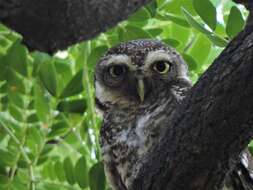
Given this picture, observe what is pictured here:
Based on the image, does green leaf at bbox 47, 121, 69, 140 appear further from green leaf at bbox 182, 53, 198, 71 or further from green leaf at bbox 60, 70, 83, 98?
green leaf at bbox 182, 53, 198, 71

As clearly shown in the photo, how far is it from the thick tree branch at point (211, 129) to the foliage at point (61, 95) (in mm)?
564

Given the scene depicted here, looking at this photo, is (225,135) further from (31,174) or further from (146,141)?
(31,174)

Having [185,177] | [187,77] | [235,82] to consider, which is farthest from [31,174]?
[235,82]

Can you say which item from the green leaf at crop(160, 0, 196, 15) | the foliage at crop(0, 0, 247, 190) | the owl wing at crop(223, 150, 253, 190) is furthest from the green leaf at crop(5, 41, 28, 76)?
the owl wing at crop(223, 150, 253, 190)

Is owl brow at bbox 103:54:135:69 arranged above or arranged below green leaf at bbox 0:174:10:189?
above

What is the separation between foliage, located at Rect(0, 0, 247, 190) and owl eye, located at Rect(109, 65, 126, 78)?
0.22ft

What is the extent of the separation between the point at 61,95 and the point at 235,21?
1.92 ft

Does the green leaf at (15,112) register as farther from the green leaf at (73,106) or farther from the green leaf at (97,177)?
the green leaf at (97,177)

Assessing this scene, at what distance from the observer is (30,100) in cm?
232

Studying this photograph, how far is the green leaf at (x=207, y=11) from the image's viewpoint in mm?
1984

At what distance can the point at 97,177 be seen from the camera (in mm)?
2156

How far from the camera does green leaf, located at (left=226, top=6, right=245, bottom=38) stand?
1951 mm

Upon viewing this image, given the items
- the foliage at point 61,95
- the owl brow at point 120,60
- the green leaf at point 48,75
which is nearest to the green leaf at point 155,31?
the foliage at point 61,95

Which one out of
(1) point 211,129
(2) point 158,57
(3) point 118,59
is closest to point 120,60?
(3) point 118,59
